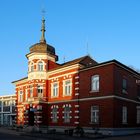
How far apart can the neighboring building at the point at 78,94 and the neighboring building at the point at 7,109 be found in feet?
52.5

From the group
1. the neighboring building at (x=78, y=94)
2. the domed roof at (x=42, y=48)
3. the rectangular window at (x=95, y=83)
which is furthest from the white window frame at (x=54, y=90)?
the rectangular window at (x=95, y=83)

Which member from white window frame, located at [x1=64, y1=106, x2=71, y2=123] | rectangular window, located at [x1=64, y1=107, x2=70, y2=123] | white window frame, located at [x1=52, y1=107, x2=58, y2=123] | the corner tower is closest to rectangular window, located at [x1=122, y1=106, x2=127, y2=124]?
white window frame, located at [x1=64, y1=106, x2=71, y2=123]

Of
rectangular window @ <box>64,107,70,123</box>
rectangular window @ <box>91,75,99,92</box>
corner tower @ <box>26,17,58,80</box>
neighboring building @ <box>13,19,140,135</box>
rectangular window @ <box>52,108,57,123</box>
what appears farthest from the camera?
corner tower @ <box>26,17,58,80</box>

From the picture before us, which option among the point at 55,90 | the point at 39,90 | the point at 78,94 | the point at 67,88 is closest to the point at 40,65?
the point at 39,90

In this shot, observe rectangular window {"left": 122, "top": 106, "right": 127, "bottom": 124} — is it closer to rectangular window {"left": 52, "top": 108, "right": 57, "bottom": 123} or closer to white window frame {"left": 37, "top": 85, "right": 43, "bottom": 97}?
rectangular window {"left": 52, "top": 108, "right": 57, "bottom": 123}

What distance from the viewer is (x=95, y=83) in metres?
40.3

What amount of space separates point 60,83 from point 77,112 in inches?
228

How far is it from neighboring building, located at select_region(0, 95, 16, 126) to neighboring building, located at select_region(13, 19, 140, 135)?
52.5 feet

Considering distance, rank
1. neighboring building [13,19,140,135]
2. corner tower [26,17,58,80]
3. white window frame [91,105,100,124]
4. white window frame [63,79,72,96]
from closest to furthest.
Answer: neighboring building [13,19,140,135], white window frame [91,105,100,124], white window frame [63,79,72,96], corner tower [26,17,58,80]

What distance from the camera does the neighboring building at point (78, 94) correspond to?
126ft

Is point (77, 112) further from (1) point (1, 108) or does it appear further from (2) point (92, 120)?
(1) point (1, 108)

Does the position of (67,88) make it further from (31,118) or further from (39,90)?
(31,118)

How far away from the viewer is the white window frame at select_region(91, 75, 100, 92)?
1571 inches

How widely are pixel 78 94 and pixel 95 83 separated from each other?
3.38m
